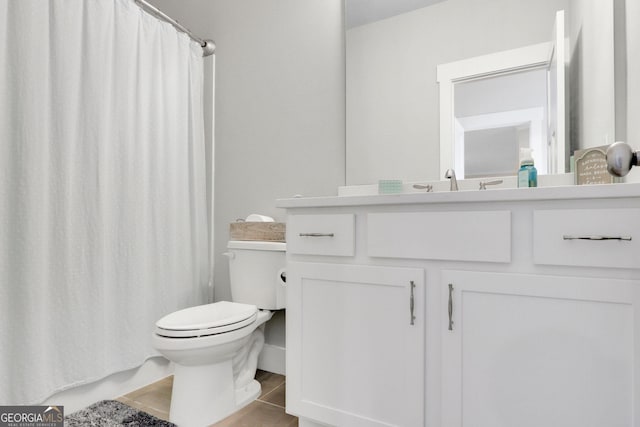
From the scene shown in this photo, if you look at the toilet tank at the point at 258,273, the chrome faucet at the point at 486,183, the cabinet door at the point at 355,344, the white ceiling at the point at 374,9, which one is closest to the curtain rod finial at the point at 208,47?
the white ceiling at the point at 374,9

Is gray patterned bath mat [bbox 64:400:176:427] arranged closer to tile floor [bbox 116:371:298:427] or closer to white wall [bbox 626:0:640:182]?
tile floor [bbox 116:371:298:427]

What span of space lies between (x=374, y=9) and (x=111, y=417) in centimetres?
222

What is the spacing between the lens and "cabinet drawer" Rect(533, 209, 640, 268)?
810mm

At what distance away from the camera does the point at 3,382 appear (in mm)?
1259

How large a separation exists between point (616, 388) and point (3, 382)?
1907mm

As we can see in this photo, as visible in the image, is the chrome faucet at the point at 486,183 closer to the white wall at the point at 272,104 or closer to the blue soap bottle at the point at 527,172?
the blue soap bottle at the point at 527,172

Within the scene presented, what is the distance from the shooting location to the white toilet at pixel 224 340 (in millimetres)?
1312

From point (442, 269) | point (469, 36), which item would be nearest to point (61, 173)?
point (442, 269)

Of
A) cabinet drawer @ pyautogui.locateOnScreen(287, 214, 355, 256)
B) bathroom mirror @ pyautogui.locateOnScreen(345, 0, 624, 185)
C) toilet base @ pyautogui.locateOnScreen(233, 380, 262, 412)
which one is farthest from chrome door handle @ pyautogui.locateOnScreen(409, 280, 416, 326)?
toilet base @ pyautogui.locateOnScreen(233, 380, 262, 412)

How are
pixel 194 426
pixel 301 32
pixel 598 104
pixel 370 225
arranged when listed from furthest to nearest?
1. pixel 301 32
2. pixel 194 426
3. pixel 598 104
4. pixel 370 225

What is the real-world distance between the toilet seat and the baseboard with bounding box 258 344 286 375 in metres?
0.45

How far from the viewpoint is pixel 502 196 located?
3.05 feet

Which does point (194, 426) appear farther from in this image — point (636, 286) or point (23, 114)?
point (636, 286)

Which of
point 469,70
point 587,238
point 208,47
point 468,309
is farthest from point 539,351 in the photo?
point 208,47
